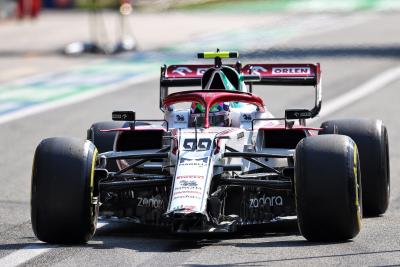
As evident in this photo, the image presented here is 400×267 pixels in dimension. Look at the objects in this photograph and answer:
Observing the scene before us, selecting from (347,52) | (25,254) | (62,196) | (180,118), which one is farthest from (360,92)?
(25,254)

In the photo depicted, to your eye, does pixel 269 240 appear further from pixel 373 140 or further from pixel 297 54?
pixel 297 54

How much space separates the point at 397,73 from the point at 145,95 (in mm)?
5856

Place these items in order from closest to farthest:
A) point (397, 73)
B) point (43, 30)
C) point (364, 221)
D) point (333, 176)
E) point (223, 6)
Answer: point (333, 176) < point (364, 221) < point (397, 73) < point (43, 30) < point (223, 6)

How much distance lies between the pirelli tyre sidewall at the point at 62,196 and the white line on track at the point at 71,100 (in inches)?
441

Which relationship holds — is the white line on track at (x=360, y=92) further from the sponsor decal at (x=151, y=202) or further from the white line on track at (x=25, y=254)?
the white line on track at (x=25, y=254)

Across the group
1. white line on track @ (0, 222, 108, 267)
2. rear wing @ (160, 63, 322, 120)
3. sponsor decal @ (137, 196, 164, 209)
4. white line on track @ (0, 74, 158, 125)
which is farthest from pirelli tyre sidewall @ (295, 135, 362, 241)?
white line on track @ (0, 74, 158, 125)

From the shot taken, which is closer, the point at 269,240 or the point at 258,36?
the point at 269,240

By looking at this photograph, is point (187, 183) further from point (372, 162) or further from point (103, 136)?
point (103, 136)

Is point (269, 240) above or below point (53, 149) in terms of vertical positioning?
below

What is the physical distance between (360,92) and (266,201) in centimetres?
1391

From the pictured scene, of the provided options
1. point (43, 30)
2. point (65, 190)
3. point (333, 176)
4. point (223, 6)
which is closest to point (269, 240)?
point (333, 176)

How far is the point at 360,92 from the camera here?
2516cm

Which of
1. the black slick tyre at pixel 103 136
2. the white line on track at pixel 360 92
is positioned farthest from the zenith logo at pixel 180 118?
the white line on track at pixel 360 92

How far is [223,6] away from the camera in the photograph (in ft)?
156
